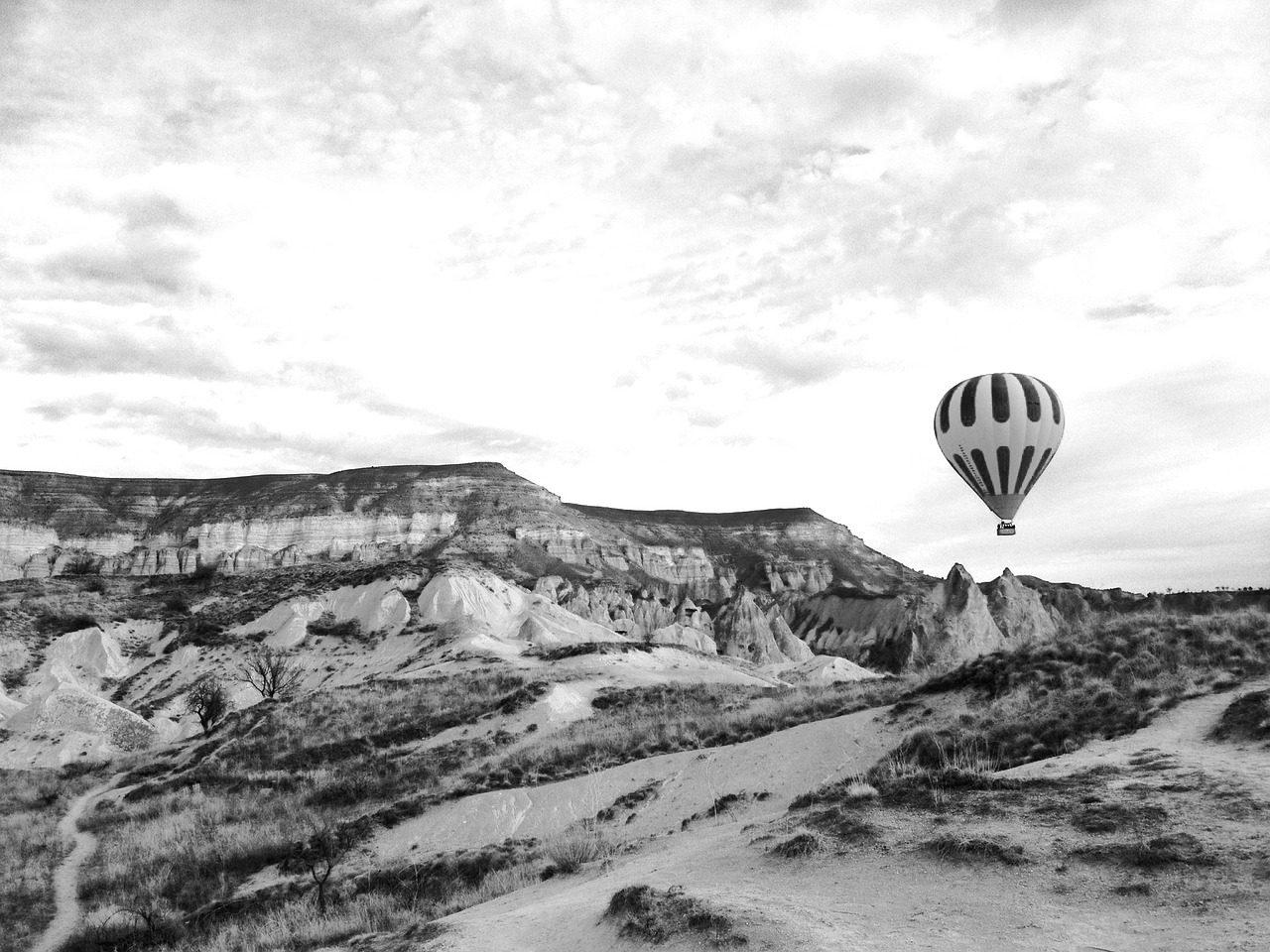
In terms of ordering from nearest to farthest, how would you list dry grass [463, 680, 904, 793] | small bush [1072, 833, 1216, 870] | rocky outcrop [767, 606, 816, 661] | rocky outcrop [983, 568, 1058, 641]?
1. small bush [1072, 833, 1216, 870]
2. dry grass [463, 680, 904, 793]
3. rocky outcrop [983, 568, 1058, 641]
4. rocky outcrop [767, 606, 816, 661]

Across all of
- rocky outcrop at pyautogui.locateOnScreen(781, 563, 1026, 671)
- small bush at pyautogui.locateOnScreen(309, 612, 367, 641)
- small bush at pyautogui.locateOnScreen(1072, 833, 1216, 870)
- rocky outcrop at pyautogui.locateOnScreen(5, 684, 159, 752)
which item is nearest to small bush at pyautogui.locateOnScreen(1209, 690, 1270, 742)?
small bush at pyautogui.locateOnScreen(1072, 833, 1216, 870)

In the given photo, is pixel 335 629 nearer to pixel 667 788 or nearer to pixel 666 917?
pixel 667 788

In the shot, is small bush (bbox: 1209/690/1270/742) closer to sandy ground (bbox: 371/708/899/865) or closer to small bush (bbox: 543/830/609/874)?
sandy ground (bbox: 371/708/899/865)

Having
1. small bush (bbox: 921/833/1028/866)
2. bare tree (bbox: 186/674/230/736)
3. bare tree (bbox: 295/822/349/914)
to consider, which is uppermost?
small bush (bbox: 921/833/1028/866)

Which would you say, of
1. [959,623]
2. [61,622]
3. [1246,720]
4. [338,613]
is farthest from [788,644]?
[1246,720]

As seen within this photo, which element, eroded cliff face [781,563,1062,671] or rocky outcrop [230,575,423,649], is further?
eroded cliff face [781,563,1062,671]

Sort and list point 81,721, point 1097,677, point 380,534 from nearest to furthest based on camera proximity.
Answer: point 1097,677, point 81,721, point 380,534
